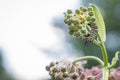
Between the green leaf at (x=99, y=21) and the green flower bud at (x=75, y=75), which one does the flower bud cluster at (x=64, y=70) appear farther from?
the green leaf at (x=99, y=21)

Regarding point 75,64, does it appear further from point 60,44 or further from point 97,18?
point 60,44

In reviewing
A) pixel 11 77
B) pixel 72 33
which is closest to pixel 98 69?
pixel 72 33

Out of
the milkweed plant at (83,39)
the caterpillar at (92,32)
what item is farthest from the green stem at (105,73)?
the caterpillar at (92,32)

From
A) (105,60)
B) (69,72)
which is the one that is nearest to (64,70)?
(69,72)

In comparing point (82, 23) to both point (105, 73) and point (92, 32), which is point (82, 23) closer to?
point (92, 32)

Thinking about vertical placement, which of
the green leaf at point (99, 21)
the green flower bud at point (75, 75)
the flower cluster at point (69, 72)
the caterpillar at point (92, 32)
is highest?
the green leaf at point (99, 21)

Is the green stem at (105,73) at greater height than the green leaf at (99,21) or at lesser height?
lesser

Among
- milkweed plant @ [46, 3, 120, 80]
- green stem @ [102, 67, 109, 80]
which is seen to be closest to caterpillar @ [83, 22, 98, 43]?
milkweed plant @ [46, 3, 120, 80]
